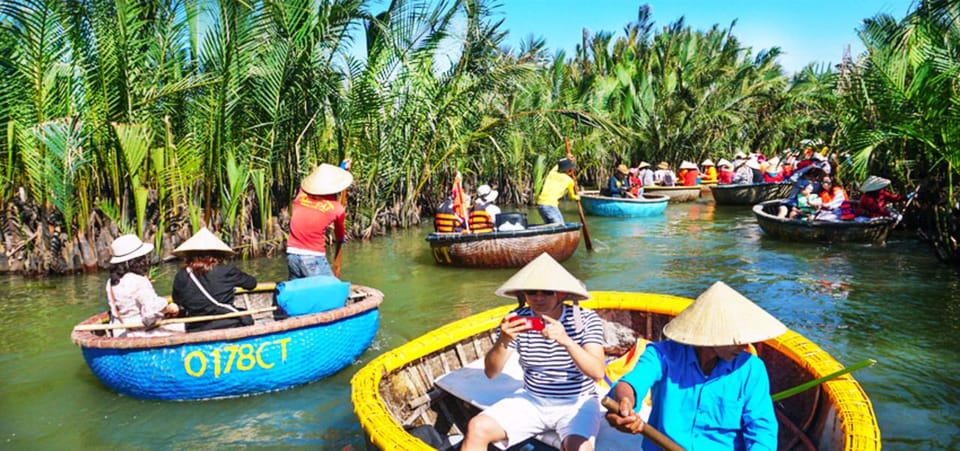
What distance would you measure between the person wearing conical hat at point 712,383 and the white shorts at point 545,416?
52 centimetres

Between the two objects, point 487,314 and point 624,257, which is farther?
point 624,257

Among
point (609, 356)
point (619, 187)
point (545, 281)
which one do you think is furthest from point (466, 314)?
point (619, 187)

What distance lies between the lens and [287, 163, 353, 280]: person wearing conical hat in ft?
19.8

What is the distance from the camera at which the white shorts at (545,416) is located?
10.7ft

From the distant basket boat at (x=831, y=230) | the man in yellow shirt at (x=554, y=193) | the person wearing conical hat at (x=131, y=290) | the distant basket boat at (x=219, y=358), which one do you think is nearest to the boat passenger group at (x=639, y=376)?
the distant basket boat at (x=219, y=358)

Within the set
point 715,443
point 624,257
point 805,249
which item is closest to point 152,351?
point 715,443

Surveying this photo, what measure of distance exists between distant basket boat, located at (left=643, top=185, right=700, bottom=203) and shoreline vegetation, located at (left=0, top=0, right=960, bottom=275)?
7185 millimetres

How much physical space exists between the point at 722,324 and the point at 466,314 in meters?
5.56

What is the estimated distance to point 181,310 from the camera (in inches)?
239

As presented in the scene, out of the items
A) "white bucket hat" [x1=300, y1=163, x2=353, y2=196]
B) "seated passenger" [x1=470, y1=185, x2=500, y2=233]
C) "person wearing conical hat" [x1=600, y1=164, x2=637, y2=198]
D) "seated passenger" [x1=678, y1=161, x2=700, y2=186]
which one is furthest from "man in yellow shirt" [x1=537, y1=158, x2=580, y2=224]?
A: "seated passenger" [x1=678, y1=161, x2=700, y2=186]

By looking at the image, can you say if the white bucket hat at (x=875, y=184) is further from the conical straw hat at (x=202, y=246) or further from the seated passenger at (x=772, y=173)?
the conical straw hat at (x=202, y=246)

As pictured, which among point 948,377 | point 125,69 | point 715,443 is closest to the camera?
point 715,443

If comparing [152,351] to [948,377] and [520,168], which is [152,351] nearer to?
[948,377]

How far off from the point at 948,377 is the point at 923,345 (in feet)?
2.91
